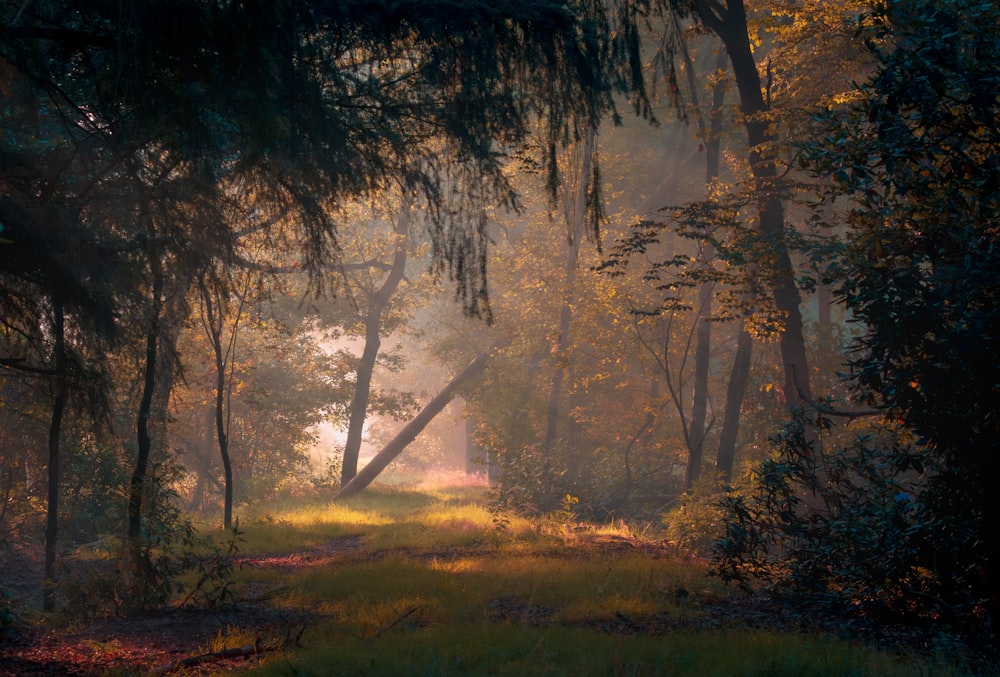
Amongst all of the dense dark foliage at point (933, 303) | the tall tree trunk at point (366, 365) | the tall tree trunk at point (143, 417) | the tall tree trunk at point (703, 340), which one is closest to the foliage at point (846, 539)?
the dense dark foliage at point (933, 303)

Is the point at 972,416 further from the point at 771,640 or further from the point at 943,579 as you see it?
the point at 771,640

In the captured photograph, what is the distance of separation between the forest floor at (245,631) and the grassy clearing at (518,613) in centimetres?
6

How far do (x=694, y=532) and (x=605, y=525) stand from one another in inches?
186

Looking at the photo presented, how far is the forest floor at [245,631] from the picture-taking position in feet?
21.7

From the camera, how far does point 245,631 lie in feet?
25.6

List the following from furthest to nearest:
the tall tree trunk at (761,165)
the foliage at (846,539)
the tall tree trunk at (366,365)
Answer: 1. the tall tree trunk at (366,365)
2. the tall tree trunk at (761,165)
3. the foliage at (846,539)

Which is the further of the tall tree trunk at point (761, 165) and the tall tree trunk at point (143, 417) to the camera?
the tall tree trunk at point (761, 165)

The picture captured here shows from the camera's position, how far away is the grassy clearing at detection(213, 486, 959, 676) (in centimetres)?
636

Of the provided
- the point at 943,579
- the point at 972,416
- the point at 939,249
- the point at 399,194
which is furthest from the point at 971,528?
the point at 399,194

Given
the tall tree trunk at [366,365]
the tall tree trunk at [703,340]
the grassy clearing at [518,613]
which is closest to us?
the grassy clearing at [518,613]

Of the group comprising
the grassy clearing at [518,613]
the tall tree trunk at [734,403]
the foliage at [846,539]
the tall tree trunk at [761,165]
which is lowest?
the grassy clearing at [518,613]

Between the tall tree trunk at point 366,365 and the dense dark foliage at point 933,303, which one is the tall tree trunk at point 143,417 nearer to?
the dense dark foliage at point 933,303

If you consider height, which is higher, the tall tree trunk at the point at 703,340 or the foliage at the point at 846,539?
the tall tree trunk at the point at 703,340

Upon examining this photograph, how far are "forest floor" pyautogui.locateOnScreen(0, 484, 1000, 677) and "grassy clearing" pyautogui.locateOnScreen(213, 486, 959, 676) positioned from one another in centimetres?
6
